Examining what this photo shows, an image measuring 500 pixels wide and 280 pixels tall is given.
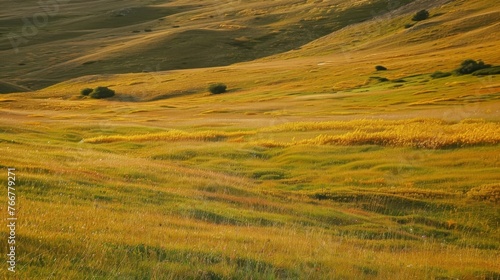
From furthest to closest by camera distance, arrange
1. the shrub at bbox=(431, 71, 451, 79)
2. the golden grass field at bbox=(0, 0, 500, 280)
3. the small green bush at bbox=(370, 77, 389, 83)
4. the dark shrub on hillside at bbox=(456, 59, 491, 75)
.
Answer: the small green bush at bbox=(370, 77, 389, 83) → the shrub at bbox=(431, 71, 451, 79) → the dark shrub on hillside at bbox=(456, 59, 491, 75) → the golden grass field at bbox=(0, 0, 500, 280)

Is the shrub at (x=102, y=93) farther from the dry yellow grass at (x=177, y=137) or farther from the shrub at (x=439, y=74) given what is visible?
the dry yellow grass at (x=177, y=137)

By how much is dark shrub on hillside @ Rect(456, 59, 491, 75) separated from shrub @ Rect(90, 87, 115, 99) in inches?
2447

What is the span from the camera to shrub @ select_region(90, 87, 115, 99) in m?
105

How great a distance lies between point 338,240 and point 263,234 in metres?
2.65

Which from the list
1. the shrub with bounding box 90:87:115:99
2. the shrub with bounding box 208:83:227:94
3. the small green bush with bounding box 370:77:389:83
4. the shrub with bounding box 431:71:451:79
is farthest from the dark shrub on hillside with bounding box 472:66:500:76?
the shrub with bounding box 90:87:115:99

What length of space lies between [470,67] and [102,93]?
6501 centimetres

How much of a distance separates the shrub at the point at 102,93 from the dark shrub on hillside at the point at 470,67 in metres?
62.1

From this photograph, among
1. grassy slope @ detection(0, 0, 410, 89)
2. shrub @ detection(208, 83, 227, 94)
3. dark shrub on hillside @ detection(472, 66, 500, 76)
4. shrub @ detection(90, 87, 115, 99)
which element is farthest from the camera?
grassy slope @ detection(0, 0, 410, 89)

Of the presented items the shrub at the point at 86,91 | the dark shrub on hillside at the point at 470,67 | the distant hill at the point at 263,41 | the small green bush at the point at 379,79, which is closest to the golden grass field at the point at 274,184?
the small green bush at the point at 379,79

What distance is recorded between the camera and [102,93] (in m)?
105

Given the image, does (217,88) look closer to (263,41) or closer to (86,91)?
(86,91)

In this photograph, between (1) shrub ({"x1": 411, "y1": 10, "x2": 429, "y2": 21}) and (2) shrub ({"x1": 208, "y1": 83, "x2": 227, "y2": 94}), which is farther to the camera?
(1) shrub ({"x1": 411, "y1": 10, "x2": 429, "y2": 21})

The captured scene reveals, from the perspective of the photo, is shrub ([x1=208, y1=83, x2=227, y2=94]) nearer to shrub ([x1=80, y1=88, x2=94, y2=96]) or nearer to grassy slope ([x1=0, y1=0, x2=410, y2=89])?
shrub ([x1=80, y1=88, x2=94, y2=96])

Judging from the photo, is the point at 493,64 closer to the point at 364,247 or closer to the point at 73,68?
the point at 364,247
